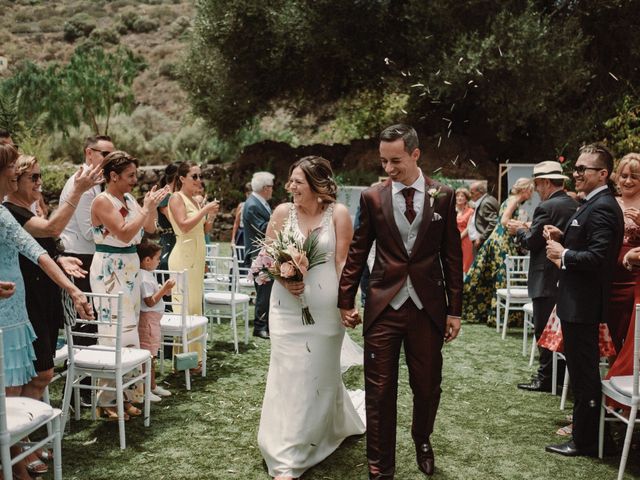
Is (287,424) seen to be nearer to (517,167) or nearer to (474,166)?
(517,167)

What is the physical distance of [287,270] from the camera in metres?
3.69

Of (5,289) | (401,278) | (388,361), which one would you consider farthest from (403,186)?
(5,289)

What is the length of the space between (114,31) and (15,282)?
43952 millimetres

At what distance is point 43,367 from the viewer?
11.7 ft

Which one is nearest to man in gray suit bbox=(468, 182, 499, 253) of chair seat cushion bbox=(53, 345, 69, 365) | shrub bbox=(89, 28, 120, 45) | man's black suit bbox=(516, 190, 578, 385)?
man's black suit bbox=(516, 190, 578, 385)

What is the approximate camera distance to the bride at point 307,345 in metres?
3.74

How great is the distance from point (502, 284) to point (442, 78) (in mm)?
7212

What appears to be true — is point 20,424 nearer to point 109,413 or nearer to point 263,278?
point 263,278

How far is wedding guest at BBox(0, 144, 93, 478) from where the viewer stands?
10.4 ft

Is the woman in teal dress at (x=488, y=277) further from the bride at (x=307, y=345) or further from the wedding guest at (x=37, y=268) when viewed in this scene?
the wedding guest at (x=37, y=268)

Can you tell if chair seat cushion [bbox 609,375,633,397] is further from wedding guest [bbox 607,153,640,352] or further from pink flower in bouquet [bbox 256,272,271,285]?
pink flower in bouquet [bbox 256,272,271,285]

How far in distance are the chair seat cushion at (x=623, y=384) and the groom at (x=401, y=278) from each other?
1102 millimetres

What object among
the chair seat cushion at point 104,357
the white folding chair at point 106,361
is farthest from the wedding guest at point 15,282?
the chair seat cushion at point 104,357

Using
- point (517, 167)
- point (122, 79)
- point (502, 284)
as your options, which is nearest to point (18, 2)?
point (122, 79)
